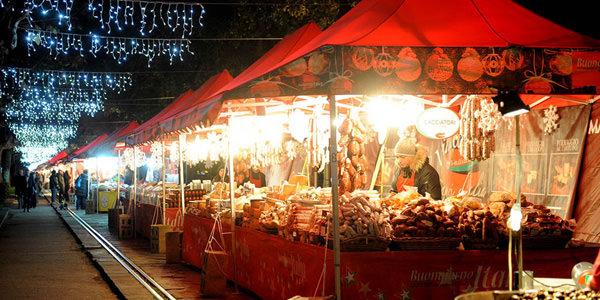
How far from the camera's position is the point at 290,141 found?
14219 millimetres

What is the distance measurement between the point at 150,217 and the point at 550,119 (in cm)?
1338

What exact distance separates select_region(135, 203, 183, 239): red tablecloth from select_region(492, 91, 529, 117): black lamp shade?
13.1m

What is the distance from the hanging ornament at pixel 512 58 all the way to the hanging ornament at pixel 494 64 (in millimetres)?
56

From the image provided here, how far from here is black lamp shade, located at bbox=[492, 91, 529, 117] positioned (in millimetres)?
6865

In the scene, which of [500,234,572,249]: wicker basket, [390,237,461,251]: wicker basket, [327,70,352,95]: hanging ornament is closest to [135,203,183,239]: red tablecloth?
[390,237,461,251]: wicker basket

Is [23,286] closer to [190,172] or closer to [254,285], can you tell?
[254,285]

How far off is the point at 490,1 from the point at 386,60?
2.02 metres

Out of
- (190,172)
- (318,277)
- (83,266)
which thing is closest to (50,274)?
(83,266)

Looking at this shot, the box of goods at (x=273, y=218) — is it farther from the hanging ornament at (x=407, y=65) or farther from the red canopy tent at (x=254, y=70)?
the hanging ornament at (x=407, y=65)

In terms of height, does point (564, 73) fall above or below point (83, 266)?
above

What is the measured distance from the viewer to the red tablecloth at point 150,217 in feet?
65.3

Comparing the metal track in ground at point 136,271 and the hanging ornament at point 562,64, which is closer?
the hanging ornament at point 562,64

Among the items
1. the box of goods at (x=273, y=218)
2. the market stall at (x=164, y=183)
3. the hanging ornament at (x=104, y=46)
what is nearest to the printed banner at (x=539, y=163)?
the box of goods at (x=273, y=218)

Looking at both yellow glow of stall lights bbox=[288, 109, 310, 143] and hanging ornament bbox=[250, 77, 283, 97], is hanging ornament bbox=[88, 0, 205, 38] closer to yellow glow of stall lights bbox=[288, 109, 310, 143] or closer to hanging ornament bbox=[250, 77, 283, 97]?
yellow glow of stall lights bbox=[288, 109, 310, 143]
